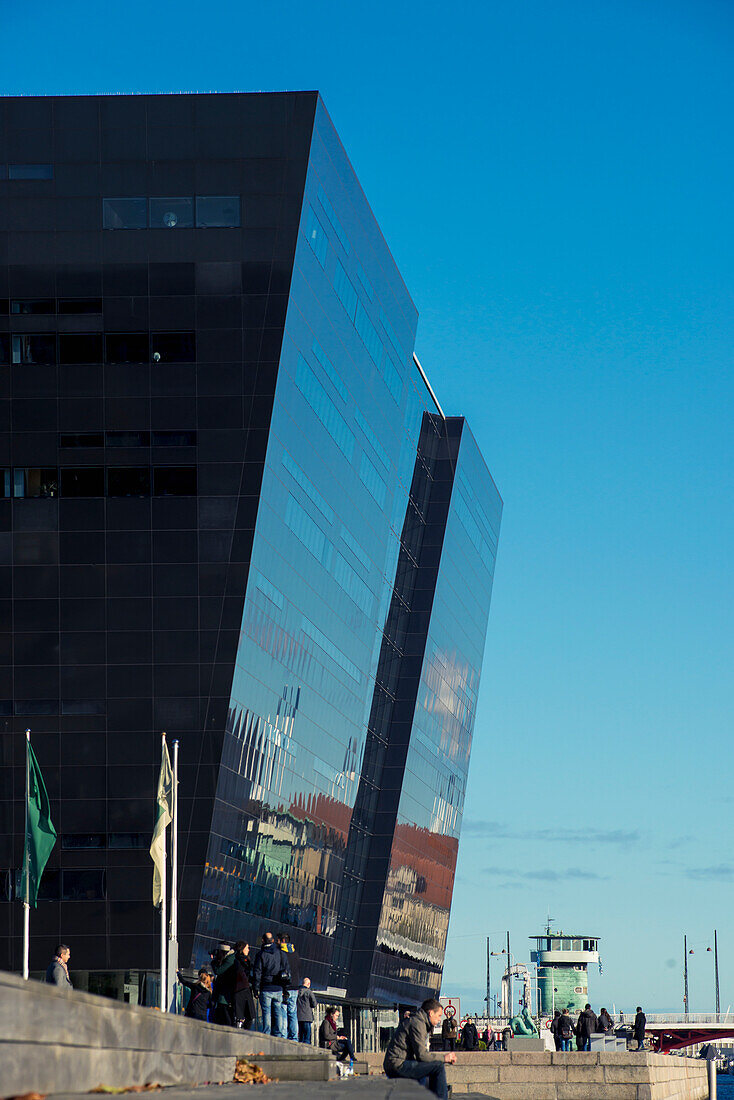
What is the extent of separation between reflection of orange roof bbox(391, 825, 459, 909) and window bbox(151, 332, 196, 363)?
42.9 meters

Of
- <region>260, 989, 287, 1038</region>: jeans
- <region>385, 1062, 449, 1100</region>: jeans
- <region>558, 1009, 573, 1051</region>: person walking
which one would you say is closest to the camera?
<region>385, 1062, 449, 1100</region>: jeans

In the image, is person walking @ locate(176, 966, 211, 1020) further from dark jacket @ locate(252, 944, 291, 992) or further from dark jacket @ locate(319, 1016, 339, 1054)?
dark jacket @ locate(319, 1016, 339, 1054)

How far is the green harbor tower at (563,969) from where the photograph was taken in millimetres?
132500

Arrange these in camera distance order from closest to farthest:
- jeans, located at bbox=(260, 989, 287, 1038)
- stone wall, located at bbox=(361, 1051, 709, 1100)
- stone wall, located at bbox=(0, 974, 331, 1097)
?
1. stone wall, located at bbox=(0, 974, 331, 1097)
2. jeans, located at bbox=(260, 989, 287, 1038)
3. stone wall, located at bbox=(361, 1051, 709, 1100)

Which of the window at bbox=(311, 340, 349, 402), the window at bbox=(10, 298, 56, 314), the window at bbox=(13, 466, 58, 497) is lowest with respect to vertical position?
the window at bbox=(13, 466, 58, 497)

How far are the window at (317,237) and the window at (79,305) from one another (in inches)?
317

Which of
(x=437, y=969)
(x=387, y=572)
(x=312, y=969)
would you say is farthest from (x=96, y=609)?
(x=437, y=969)

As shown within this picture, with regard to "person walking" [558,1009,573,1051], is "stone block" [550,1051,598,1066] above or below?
below

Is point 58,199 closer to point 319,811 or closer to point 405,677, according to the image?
point 319,811

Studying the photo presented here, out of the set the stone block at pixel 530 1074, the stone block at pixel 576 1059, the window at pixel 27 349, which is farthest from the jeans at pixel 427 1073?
the window at pixel 27 349

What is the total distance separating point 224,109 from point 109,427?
12.3 m

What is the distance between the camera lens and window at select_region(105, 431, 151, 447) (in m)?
53.6

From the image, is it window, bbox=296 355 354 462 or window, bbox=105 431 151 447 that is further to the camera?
window, bbox=296 355 354 462

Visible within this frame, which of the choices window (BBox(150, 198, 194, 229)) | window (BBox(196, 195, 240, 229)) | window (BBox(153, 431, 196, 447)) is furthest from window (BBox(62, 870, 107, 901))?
window (BBox(196, 195, 240, 229))
